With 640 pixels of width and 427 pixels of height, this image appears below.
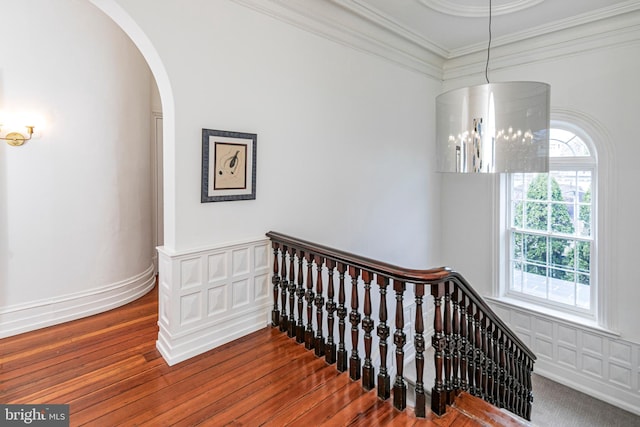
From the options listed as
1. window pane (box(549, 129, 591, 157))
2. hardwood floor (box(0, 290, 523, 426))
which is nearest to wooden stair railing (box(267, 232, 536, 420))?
hardwood floor (box(0, 290, 523, 426))

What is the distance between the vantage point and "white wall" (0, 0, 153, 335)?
2.89 metres

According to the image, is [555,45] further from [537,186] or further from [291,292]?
[291,292]

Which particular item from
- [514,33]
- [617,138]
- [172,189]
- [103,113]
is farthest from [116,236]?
[617,138]

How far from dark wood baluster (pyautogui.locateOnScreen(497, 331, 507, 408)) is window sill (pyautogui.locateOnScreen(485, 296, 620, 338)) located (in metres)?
1.68

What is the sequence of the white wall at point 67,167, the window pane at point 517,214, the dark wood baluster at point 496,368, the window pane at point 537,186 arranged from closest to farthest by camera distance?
the dark wood baluster at point 496,368
the white wall at point 67,167
the window pane at point 537,186
the window pane at point 517,214

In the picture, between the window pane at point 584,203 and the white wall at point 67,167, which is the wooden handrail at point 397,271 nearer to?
the white wall at point 67,167

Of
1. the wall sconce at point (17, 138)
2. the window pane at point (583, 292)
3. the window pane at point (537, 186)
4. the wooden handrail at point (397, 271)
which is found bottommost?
the window pane at point (583, 292)

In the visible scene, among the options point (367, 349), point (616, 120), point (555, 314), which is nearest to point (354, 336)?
point (367, 349)

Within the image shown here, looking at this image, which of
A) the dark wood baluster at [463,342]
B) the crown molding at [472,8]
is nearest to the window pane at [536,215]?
the crown molding at [472,8]

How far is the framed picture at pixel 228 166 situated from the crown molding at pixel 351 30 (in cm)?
107

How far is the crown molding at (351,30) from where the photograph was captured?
10.1 feet

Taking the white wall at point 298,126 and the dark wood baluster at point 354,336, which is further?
the white wall at point 298,126

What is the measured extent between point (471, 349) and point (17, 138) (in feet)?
12.4

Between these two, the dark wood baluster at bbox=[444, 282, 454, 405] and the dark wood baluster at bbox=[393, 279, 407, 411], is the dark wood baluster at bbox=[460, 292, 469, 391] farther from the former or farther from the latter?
the dark wood baluster at bbox=[393, 279, 407, 411]
